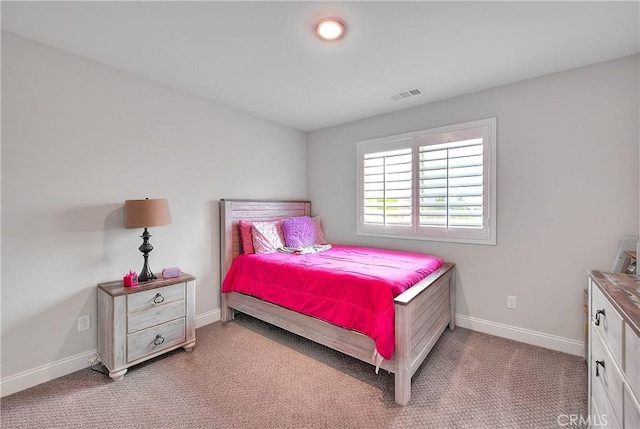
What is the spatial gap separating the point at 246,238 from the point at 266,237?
0.72 ft

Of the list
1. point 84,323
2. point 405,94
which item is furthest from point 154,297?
point 405,94

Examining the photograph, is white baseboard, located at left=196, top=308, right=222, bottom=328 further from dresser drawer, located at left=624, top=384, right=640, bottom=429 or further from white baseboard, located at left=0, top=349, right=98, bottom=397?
dresser drawer, located at left=624, top=384, right=640, bottom=429

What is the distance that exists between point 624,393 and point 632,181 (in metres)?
1.87

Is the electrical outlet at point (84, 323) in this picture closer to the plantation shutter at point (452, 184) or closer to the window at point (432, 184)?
the window at point (432, 184)

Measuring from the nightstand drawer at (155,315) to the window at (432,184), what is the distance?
86.8 inches

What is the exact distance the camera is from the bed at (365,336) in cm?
174

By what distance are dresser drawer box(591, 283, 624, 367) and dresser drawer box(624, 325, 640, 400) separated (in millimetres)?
62

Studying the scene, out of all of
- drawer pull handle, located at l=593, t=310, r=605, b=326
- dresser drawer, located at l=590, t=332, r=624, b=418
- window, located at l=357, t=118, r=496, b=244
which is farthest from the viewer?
window, located at l=357, t=118, r=496, b=244

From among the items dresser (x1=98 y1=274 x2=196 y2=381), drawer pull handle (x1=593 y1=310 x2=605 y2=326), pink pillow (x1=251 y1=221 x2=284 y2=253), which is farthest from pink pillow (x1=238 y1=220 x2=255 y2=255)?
drawer pull handle (x1=593 y1=310 x2=605 y2=326)

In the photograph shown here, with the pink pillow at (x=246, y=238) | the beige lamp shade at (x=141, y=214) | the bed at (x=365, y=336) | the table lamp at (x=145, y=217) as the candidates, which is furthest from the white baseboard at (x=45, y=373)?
the pink pillow at (x=246, y=238)

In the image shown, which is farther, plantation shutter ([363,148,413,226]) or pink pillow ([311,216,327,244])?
pink pillow ([311,216,327,244])

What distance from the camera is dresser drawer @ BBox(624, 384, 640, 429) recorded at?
0.87m

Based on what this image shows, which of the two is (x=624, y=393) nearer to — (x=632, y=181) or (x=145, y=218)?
(x=632, y=181)

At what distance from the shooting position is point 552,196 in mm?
2359
